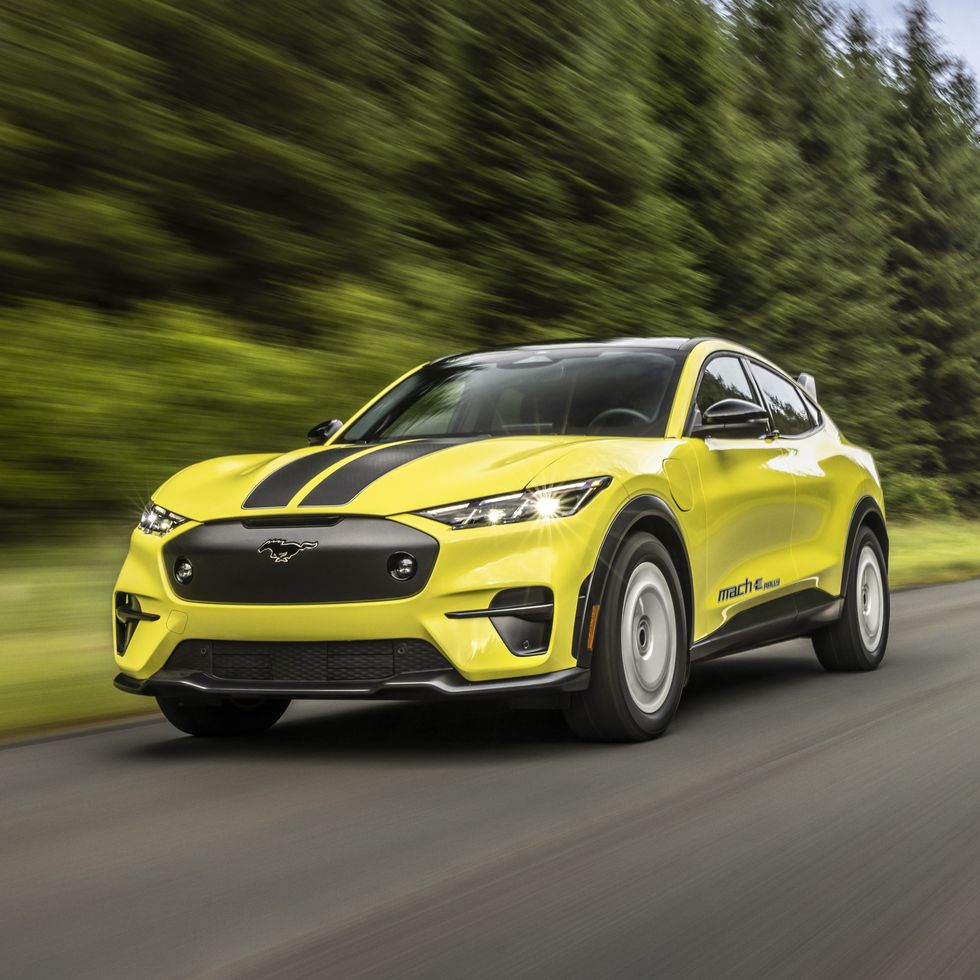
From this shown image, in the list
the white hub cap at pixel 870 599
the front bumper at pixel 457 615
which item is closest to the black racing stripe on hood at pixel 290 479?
the front bumper at pixel 457 615

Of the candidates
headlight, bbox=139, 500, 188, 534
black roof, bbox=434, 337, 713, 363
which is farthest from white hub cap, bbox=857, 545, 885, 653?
headlight, bbox=139, 500, 188, 534

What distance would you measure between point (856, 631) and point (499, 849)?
14.3ft

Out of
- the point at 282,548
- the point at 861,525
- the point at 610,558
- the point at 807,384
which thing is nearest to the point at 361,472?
the point at 282,548

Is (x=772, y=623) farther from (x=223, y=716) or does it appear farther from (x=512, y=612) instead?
(x=223, y=716)

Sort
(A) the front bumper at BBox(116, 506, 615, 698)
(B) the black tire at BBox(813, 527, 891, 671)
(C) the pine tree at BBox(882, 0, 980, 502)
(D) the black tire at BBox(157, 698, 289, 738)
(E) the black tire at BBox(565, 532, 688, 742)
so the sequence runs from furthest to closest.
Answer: (C) the pine tree at BBox(882, 0, 980, 502)
(B) the black tire at BBox(813, 527, 891, 671)
(D) the black tire at BBox(157, 698, 289, 738)
(E) the black tire at BBox(565, 532, 688, 742)
(A) the front bumper at BBox(116, 506, 615, 698)

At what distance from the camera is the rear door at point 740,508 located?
6445 millimetres

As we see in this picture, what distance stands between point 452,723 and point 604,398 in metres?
1.50

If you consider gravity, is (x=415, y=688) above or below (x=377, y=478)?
below

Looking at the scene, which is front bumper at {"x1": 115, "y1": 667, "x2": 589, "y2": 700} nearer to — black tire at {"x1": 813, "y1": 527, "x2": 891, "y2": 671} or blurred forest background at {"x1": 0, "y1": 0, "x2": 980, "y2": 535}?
black tire at {"x1": 813, "y1": 527, "x2": 891, "y2": 671}

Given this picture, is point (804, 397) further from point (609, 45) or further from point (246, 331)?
point (609, 45)

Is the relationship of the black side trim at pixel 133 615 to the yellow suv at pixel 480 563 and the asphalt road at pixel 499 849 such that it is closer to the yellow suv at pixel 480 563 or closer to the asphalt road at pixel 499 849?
the yellow suv at pixel 480 563

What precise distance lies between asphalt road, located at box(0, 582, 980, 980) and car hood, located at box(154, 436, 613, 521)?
909 millimetres

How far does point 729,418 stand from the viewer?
6.41 meters

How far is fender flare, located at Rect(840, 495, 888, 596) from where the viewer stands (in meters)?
8.06
